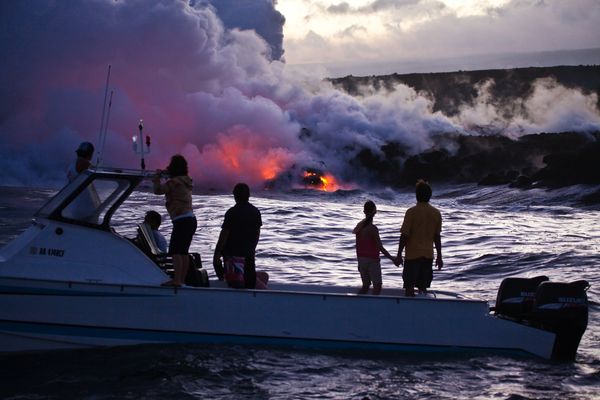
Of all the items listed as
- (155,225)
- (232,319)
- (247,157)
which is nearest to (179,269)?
(232,319)

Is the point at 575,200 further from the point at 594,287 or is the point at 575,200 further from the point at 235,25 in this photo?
the point at 235,25

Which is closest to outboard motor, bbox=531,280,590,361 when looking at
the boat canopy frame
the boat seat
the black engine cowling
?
the black engine cowling

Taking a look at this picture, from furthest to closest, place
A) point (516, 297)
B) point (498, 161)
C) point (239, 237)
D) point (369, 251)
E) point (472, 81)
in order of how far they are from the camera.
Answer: point (472, 81)
point (498, 161)
point (369, 251)
point (516, 297)
point (239, 237)

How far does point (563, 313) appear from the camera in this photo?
942 centimetres

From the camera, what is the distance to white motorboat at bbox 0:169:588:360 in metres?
8.95

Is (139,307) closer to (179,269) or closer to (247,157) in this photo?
(179,269)

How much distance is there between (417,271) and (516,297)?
111 centimetres

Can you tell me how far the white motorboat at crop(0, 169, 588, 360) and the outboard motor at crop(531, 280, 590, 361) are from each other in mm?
45

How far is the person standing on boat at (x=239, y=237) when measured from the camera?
9.41m

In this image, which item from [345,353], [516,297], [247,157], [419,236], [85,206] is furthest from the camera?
[247,157]

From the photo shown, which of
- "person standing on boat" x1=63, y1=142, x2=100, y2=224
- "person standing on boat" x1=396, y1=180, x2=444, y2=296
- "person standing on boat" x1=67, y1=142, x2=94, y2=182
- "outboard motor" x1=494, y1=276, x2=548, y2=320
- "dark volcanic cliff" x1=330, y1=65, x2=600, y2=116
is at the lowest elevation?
"outboard motor" x1=494, y1=276, x2=548, y2=320

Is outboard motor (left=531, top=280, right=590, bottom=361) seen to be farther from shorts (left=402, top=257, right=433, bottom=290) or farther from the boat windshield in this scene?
the boat windshield

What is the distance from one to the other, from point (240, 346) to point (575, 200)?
21.5 m

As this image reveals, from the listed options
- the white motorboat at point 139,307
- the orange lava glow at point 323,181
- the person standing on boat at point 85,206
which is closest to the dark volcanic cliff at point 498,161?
the orange lava glow at point 323,181
